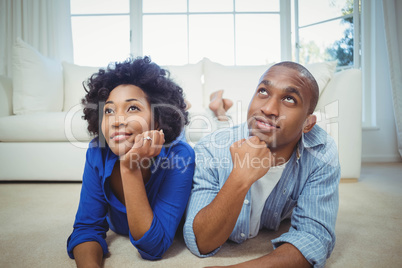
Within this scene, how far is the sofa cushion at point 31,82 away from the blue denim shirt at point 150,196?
1799mm

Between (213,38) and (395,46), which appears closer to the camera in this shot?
(395,46)

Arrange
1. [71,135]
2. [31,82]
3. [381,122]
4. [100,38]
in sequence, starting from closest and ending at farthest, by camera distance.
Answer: [71,135]
[31,82]
[381,122]
[100,38]

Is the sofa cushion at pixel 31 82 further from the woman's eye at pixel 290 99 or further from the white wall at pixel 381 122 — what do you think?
the white wall at pixel 381 122

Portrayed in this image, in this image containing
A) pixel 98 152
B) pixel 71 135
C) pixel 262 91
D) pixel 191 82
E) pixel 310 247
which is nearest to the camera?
pixel 310 247

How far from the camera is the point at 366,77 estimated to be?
10.7 ft

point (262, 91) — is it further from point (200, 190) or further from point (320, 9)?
point (320, 9)

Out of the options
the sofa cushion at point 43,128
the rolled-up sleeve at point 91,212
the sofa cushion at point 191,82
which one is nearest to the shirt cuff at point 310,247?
the rolled-up sleeve at point 91,212

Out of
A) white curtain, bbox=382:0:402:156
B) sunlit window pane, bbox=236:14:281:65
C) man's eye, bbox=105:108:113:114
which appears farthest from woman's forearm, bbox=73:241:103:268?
white curtain, bbox=382:0:402:156

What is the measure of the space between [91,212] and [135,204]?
8.4 inches

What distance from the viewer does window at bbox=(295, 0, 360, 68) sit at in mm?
3334

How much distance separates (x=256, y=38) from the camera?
3.64m

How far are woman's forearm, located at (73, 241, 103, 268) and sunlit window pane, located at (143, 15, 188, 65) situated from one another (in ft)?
10.0

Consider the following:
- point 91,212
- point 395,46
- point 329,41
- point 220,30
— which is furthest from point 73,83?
point 395,46

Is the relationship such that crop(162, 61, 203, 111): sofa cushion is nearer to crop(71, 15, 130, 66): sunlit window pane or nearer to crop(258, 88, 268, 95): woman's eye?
crop(71, 15, 130, 66): sunlit window pane
